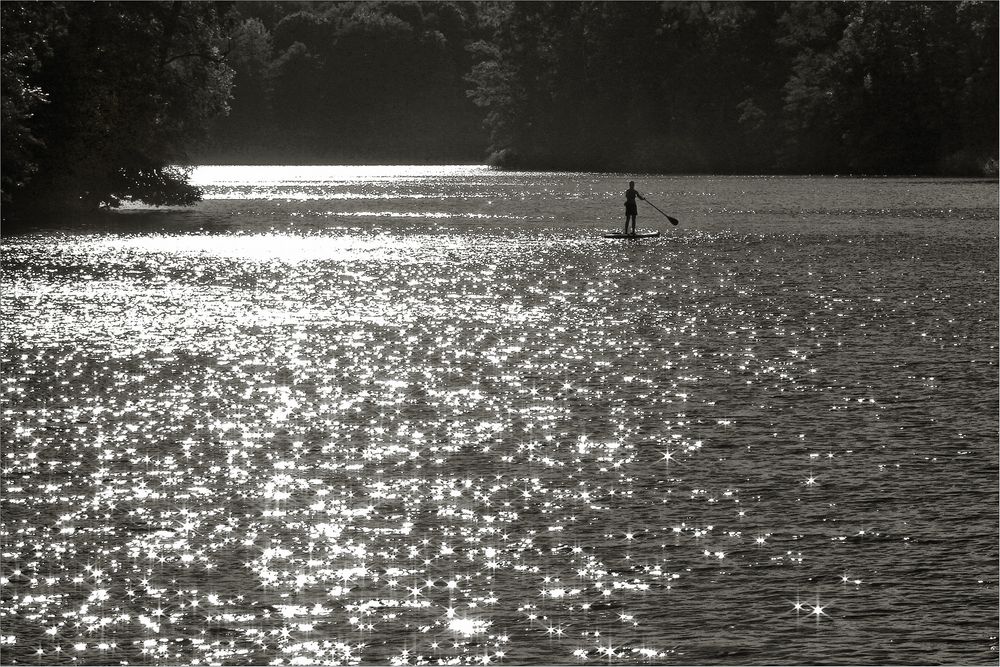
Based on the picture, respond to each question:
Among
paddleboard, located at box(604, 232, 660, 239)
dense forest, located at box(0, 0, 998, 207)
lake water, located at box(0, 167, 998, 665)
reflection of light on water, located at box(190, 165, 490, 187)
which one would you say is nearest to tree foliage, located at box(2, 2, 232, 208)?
dense forest, located at box(0, 0, 998, 207)

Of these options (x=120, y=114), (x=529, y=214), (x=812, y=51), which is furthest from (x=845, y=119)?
(x=120, y=114)

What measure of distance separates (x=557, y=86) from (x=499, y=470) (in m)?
142

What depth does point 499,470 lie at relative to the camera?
13.6m

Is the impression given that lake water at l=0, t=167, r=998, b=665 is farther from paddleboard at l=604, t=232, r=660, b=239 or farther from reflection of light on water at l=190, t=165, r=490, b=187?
reflection of light on water at l=190, t=165, r=490, b=187

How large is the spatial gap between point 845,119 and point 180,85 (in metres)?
73.0

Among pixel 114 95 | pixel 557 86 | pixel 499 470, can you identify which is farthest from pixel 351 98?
pixel 499 470

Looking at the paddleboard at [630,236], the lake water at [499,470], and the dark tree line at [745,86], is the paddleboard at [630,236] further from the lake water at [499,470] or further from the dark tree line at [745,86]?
the dark tree line at [745,86]

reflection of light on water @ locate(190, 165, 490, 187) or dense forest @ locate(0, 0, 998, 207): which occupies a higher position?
dense forest @ locate(0, 0, 998, 207)

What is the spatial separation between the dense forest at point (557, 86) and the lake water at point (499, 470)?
31.2m

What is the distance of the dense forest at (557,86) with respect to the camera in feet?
200

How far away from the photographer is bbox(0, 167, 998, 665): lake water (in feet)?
31.0

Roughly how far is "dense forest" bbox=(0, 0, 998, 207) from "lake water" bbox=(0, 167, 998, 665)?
103ft

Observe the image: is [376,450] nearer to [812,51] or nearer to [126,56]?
[126,56]

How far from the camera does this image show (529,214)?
5875 cm
